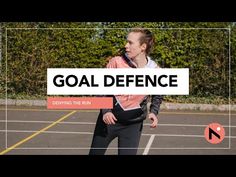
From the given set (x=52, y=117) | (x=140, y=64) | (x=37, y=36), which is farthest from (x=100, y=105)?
(x=52, y=117)

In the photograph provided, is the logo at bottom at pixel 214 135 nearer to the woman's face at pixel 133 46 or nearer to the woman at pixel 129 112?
the woman at pixel 129 112

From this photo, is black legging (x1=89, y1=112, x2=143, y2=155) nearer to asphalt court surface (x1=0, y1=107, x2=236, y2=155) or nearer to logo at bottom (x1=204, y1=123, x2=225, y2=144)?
asphalt court surface (x1=0, y1=107, x2=236, y2=155)

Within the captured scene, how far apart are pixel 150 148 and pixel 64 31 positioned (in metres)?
2.48

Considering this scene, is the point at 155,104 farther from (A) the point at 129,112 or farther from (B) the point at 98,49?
(B) the point at 98,49

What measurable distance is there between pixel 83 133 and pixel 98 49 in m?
1.89

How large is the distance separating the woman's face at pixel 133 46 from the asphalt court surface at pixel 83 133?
941 mm

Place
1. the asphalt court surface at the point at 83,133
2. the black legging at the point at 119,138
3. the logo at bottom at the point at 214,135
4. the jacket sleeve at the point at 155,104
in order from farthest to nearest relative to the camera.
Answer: the asphalt court surface at the point at 83,133 < the logo at bottom at the point at 214,135 < the jacket sleeve at the point at 155,104 < the black legging at the point at 119,138

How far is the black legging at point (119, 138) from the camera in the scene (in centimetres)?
558

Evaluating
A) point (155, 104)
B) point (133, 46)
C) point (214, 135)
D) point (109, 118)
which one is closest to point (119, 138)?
point (109, 118)

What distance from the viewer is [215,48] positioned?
8688 mm

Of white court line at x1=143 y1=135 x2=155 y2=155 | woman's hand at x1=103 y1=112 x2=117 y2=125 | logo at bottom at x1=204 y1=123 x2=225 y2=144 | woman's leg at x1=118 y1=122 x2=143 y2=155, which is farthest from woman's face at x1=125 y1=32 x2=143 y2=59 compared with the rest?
logo at bottom at x1=204 y1=123 x2=225 y2=144

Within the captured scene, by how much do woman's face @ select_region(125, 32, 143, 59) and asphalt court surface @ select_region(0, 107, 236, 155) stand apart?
94cm

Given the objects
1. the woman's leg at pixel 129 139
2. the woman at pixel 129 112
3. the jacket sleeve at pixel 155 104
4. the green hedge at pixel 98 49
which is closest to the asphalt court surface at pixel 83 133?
the jacket sleeve at pixel 155 104

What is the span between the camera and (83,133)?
9023 mm
